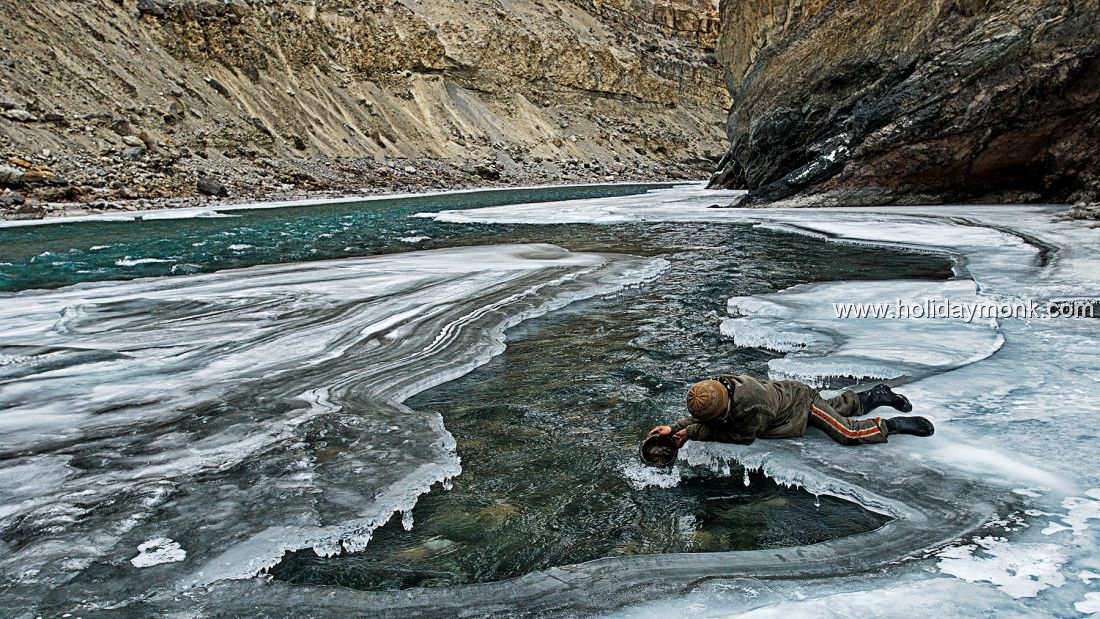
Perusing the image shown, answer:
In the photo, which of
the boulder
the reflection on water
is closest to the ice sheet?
the reflection on water

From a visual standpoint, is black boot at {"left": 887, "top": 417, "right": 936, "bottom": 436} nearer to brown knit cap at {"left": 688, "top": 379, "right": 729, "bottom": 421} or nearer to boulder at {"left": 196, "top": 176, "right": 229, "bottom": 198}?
brown knit cap at {"left": 688, "top": 379, "right": 729, "bottom": 421}

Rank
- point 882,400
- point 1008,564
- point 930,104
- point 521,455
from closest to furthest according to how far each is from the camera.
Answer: point 1008,564
point 521,455
point 882,400
point 930,104

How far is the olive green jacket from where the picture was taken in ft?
12.2

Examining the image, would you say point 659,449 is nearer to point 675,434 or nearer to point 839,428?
point 675,434

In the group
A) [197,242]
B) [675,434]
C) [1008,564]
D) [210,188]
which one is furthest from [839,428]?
[210,188]

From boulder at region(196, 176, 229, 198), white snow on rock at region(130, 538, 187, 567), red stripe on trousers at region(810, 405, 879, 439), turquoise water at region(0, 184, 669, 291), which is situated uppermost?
boulder at region(196, 176, 229, 198)

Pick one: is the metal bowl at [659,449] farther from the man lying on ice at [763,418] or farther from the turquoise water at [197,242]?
the turquoise water at [197,242]

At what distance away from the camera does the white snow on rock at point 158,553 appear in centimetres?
281

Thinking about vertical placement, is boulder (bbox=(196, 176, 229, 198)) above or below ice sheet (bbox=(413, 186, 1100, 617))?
above

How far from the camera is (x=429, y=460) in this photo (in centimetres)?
376

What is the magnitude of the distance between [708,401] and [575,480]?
0.78 m

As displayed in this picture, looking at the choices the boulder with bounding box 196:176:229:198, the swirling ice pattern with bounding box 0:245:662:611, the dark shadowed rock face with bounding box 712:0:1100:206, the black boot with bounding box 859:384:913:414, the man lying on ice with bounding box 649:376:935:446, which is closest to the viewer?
the swirling ice pattern with bounding box 0:245:662:611

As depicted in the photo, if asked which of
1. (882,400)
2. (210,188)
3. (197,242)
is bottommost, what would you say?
(882,400)

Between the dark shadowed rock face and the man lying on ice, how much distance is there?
14154 mm
